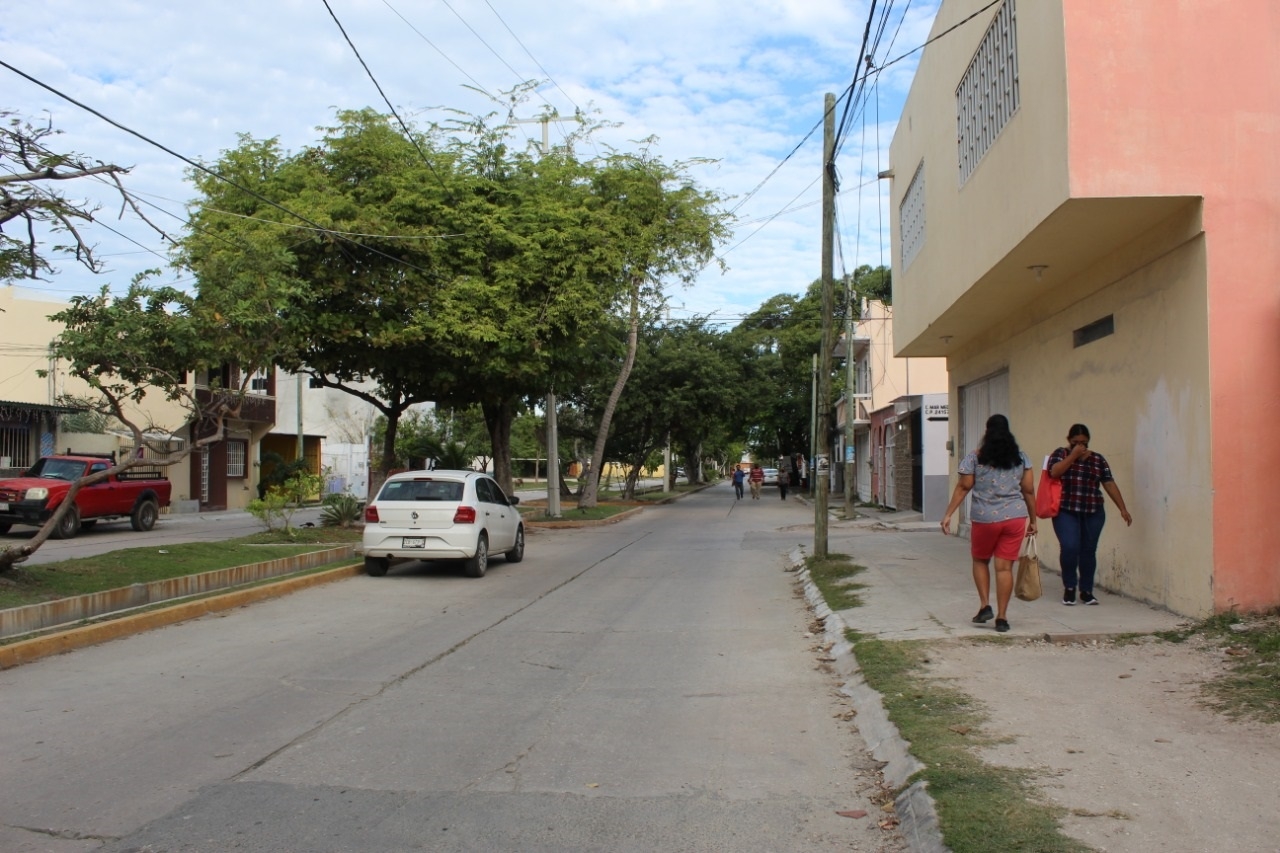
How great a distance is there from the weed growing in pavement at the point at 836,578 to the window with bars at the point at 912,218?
503cm

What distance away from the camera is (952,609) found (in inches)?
388

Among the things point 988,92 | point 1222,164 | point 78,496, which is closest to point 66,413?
point 78,496

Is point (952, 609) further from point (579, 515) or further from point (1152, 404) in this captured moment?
point (579, 515)

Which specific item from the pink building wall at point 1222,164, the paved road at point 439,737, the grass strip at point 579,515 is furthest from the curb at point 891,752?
the grass strip at point 579,515

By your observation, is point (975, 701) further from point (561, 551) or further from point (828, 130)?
point (561, 551)

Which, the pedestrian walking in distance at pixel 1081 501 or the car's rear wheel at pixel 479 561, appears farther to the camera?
the car's rear wheel at pixel 479 561

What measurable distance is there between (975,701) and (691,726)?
1.78 metres

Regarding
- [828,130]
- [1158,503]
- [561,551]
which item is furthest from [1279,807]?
[561,551]

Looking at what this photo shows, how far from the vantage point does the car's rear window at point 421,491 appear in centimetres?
1438

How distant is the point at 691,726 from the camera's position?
20.9 feet

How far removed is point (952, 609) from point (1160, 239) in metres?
3.90

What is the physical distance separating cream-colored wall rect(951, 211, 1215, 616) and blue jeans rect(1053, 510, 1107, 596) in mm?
504

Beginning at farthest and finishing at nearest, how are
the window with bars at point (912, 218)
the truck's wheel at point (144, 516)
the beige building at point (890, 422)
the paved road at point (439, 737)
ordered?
the beige building at point (890, 422) → the truck's wheel at point (144, 516) → the window with bars at point (912, 218) → the paved road at point (439, 737)

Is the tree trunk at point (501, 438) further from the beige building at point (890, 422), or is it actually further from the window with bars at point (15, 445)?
the window with bars at point (15, 445)
